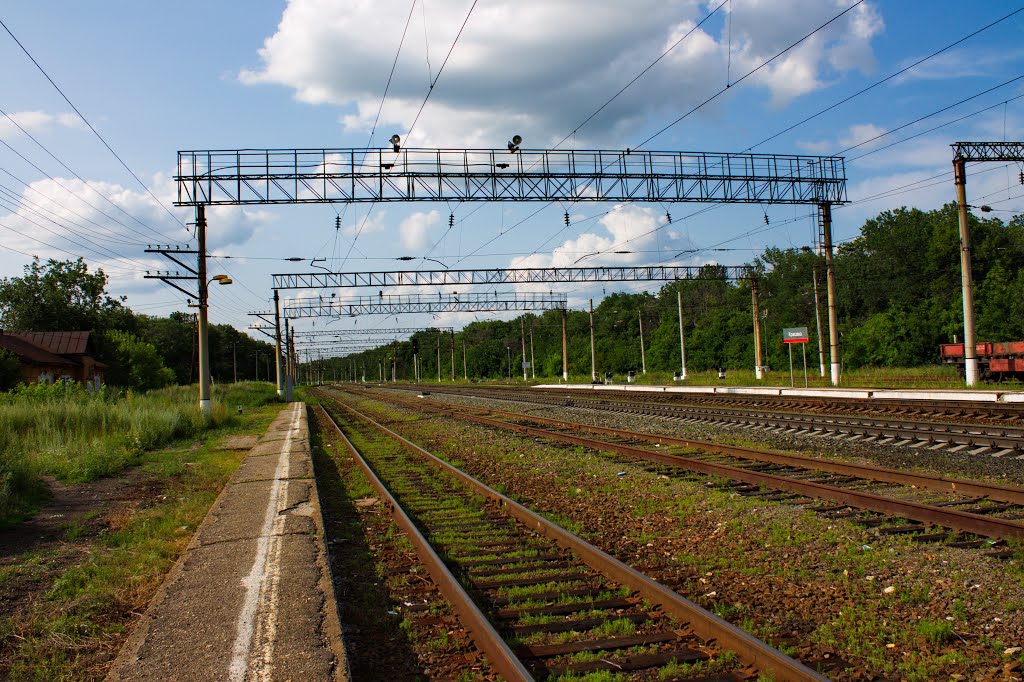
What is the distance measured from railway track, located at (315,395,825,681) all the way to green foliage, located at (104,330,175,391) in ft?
188

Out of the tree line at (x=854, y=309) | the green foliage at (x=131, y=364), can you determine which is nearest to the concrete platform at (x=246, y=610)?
the tree line at (x=854, y=309)

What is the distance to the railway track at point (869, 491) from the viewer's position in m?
7.46

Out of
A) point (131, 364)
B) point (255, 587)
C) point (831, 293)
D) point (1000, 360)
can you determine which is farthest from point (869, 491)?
point (131, 364)

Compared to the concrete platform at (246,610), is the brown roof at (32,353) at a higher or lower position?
higher

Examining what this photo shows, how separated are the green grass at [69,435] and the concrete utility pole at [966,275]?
86.6 feet

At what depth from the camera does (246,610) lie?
18.5 ft

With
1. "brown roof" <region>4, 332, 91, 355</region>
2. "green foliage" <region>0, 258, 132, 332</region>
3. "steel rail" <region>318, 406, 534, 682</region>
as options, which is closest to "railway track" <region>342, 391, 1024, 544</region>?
"steel rail" <region>318, 406, 534, 682</region>

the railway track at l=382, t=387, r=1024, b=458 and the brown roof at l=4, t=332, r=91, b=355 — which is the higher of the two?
the brown roof at l=4, t=332, r=91, b=355

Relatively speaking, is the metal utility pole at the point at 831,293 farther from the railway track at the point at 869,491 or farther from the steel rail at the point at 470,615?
the steel rail at the point at 470,615

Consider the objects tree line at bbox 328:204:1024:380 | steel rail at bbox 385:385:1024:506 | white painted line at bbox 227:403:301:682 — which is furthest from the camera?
tree line at bbox 328:204:1024:380

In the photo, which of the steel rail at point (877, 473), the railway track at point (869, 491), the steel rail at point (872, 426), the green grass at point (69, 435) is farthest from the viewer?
the steel rail at point (872, 426)

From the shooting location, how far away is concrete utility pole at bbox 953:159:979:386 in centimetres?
2519

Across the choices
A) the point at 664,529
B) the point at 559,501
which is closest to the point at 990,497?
the point at 664,529

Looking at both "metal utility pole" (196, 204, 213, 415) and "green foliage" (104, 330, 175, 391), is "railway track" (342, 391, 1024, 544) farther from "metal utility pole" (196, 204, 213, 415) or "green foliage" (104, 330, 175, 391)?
"green foliage" (104, 330, 175, 391)
